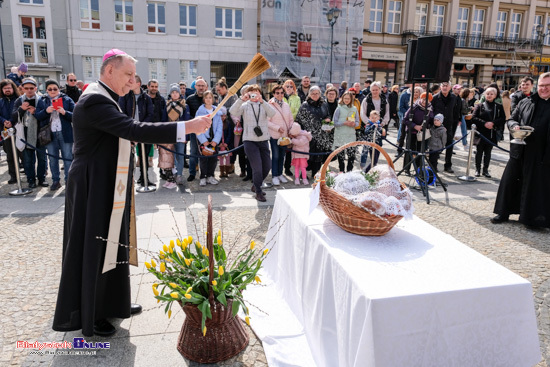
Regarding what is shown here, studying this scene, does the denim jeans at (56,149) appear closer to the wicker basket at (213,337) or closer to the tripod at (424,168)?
the wicker basket at (213,337)

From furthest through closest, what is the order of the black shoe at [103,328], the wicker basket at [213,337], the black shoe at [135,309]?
the black shoe at [135,309], the black shoe at [103,328], the wicker basket at [213,337]

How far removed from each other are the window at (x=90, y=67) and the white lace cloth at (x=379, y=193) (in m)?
24.1

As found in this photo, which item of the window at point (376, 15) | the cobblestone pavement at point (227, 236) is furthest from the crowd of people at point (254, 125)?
the window at point (376, 15)

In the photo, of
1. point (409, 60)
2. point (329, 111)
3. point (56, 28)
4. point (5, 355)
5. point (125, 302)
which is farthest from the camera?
point (56, 28)

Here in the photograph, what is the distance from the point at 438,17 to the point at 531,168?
92.1ft

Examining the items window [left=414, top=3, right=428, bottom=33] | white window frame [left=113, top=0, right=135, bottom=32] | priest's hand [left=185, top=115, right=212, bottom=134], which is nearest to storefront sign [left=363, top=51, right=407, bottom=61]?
window [left=414, top=3, right=428, bottom=33]

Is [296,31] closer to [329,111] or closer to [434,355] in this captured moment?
[329,111]

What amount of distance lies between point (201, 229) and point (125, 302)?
237 cm

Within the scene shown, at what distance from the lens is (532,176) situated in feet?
18.1

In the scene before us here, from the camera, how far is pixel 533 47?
31594 millimetres

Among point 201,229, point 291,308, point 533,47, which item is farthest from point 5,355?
point 533,47

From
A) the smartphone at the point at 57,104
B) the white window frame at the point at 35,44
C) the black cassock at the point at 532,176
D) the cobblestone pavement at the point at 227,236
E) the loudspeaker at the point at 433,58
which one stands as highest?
the white window frame at the point at 35,44

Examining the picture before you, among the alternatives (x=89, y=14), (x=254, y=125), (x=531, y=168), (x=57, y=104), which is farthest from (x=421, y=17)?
(x=57, y=104)

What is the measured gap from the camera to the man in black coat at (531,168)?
533cm
